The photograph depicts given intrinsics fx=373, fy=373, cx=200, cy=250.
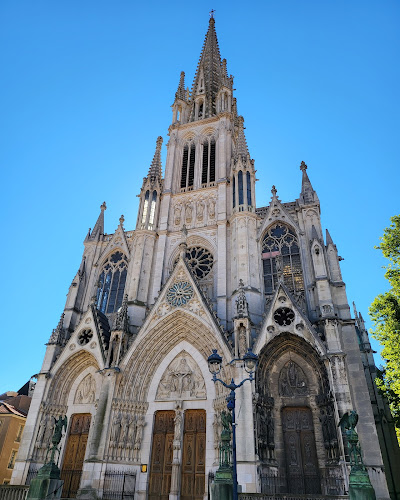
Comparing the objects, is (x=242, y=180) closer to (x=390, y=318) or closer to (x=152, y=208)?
(x=152, y=208)

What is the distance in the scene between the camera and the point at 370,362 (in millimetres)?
28047

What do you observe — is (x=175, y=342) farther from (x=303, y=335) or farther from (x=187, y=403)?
(x=303, y=335)

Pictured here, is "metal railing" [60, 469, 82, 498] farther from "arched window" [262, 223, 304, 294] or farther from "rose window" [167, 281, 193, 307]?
"arched window" [262, 223, 304, 294]

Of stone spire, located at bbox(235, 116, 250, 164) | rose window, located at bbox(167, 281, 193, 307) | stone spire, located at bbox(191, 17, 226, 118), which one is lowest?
rose window, located at bbox(167, 281, 193, 307)

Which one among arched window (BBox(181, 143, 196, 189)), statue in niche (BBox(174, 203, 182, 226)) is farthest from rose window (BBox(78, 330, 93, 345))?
arched window (BBox(181, 143, 196, 189))

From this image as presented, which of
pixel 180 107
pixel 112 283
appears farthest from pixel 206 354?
pixel 180 107

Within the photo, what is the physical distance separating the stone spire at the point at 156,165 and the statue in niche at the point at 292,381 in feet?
59.0

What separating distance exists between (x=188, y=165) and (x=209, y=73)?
568 inches

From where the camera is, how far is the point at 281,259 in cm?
2389

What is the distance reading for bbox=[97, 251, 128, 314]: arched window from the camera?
86.4 feet

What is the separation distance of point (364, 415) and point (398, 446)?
727cm

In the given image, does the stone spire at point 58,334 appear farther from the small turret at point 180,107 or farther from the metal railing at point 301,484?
the small turret at point 180,107

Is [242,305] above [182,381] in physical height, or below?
above

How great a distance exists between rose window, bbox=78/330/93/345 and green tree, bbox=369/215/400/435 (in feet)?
52.6
